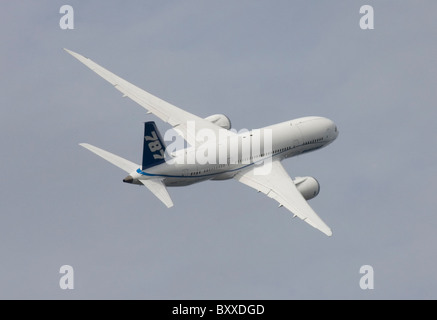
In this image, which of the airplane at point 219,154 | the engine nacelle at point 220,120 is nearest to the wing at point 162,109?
the airplane at point 219,154

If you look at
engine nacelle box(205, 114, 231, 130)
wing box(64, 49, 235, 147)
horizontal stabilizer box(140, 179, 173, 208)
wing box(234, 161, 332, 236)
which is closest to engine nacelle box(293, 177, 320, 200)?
wing box(234, 161, 332, 236)

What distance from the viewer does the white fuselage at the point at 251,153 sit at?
114 m

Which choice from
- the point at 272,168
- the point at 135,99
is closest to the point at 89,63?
the point at 135,99

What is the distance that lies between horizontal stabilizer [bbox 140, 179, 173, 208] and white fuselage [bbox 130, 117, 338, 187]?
619 mm

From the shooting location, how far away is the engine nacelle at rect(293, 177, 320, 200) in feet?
383

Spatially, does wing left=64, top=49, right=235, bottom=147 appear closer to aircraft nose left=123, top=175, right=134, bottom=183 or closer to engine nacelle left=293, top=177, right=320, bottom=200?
engine nacelle left=293, top=177, right=320, bottom=200

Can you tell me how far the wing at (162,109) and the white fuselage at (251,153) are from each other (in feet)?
20.0

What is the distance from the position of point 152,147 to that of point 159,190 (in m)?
4.44

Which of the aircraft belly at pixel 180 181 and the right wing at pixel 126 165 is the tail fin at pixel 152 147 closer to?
the right wing at pixel 126 165

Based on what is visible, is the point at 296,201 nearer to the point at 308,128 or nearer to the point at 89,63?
the point at 308,128

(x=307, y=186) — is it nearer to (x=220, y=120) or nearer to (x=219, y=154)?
(x=219, y=154)

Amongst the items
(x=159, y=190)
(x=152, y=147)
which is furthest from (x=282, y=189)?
(x=152, y=147)

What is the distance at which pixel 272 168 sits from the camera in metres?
119

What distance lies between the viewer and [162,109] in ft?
413
